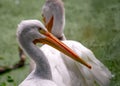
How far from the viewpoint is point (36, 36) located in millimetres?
3564

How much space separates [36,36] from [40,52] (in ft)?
0.43

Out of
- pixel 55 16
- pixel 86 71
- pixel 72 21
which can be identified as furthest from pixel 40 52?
pixel 72 21

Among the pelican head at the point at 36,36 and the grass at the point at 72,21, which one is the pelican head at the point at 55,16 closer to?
the grass at the point at 72,21

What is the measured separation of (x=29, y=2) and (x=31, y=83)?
3145mm

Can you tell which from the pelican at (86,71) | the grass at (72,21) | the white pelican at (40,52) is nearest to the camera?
the white pelican at (40,52)

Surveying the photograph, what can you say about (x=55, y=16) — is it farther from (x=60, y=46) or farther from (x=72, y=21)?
(x=72, y=21)

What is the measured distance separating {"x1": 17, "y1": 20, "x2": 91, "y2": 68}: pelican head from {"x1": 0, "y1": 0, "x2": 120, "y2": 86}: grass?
2.97ft

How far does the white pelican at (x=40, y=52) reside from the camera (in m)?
3.52

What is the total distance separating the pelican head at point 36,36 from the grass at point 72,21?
0.91 metres

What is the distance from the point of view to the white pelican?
3.52m

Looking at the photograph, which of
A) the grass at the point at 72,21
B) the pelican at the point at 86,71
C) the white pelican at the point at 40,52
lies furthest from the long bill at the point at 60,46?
the grass at the point at 72,21

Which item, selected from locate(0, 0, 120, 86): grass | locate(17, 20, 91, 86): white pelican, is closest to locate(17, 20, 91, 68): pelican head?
locate(17, 20, 91, 86): white pelican

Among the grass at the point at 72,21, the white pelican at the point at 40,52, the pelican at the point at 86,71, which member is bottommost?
the grass at the point at 72,21

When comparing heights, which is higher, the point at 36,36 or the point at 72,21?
the point at 36,36
